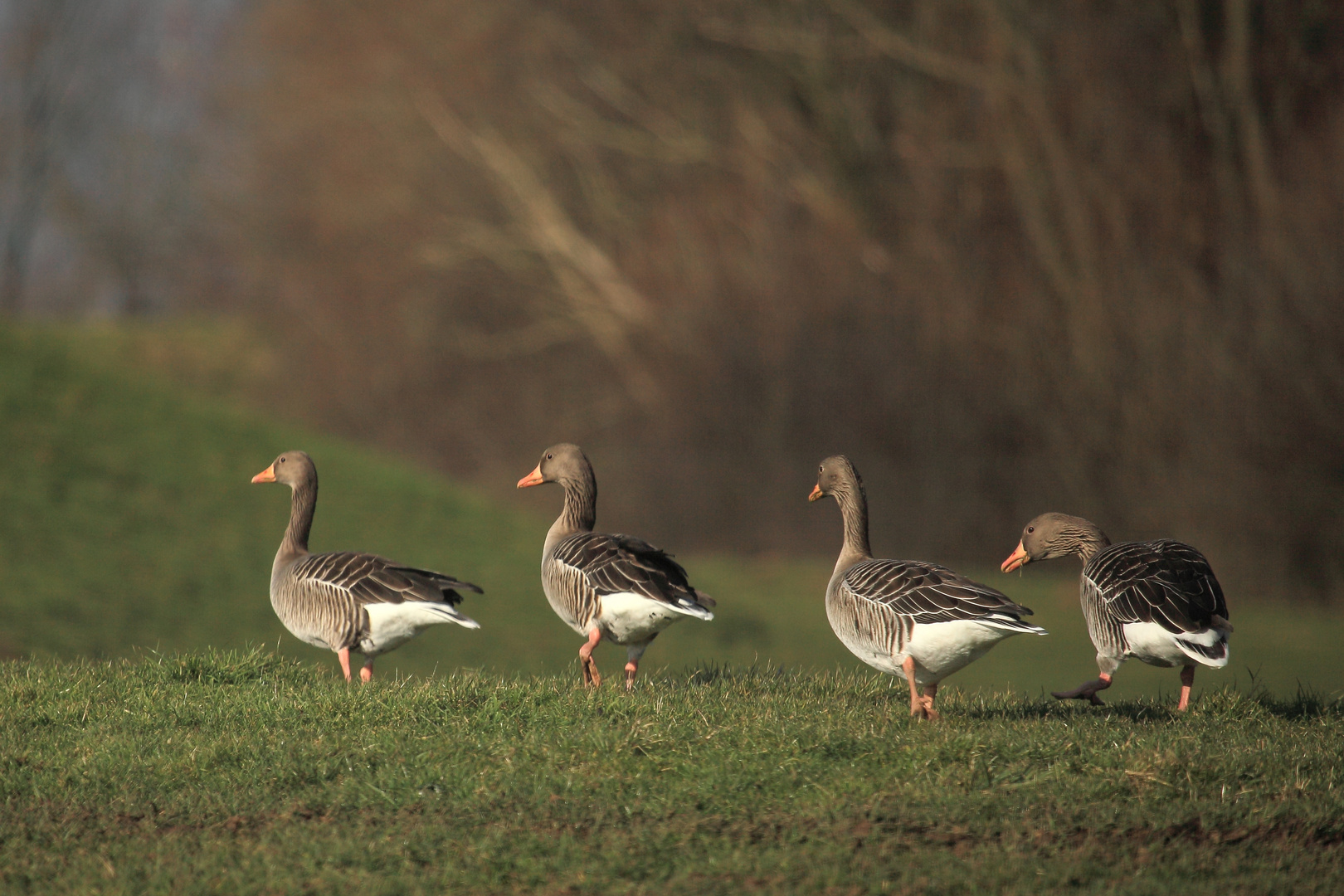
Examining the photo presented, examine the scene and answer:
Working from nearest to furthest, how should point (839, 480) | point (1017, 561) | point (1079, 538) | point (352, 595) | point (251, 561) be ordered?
point (352, 595)
point (1017, 561)
point (1079, 538)
point (839, 480)
point (251, 561)

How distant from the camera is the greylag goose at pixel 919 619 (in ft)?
25.6

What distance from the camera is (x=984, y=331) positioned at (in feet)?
97.8

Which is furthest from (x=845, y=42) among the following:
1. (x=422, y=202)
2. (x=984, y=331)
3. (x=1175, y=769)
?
(x=1175, y=769)

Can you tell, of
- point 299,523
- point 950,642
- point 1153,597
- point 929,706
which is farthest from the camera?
point 299,523

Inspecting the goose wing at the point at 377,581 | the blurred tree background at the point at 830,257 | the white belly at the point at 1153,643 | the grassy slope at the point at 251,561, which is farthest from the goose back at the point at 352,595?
the blurred tree background at the point at 830,257

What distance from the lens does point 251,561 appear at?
24047 mm

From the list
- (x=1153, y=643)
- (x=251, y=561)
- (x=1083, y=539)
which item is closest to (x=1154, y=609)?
(x=1153, y=643)

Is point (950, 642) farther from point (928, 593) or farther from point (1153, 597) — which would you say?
point (1153, 597)

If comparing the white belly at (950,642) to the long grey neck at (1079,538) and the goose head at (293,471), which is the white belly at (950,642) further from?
the goose head at (293,471)

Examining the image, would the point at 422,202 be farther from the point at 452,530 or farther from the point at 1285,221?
the point at 1285,221

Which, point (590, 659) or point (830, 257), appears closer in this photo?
point (590, 659)

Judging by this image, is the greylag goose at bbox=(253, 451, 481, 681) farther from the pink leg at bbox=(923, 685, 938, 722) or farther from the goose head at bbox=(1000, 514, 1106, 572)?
the goose head at bbox=(1000, 514, 1106, 572)

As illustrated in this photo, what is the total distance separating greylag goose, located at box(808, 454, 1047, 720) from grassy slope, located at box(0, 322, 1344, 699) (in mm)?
8558

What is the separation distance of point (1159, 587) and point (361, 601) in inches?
215
